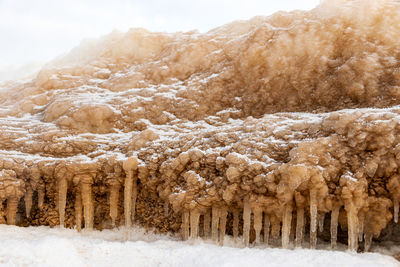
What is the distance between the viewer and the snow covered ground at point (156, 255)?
5324 millimetres

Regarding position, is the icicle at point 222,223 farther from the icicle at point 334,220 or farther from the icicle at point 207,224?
the icicle at point 334,220

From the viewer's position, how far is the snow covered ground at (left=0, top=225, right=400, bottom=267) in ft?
17.5

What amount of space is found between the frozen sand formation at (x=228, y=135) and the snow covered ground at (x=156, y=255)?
591 millimetres

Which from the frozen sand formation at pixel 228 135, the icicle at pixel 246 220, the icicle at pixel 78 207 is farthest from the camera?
the icicle at pixel 78 207

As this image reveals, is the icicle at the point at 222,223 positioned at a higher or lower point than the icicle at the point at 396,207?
lower

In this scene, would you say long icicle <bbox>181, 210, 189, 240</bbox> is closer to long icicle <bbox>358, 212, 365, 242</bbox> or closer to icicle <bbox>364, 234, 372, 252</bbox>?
long icicle <bbox>358, 212, 365, 242</bbox>

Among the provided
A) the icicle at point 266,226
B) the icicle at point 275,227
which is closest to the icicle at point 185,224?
the icicle at point 266,226

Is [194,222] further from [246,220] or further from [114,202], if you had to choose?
[114,202]

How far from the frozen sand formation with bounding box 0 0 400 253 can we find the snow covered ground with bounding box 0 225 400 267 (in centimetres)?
59

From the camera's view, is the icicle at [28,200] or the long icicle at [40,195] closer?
the icicle at [28,200]

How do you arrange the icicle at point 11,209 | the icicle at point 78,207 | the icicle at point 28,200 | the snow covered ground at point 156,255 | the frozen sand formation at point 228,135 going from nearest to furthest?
the snow covered ground at point 156,255, the frozen sand formation at point 228,135, the icicle at point 11,209, the icicle at point 28,200, the icicle at point 78,207

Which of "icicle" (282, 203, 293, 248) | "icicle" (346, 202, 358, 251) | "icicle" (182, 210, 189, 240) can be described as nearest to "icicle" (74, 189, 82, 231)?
"icicle" (182, 210, 189, 240)

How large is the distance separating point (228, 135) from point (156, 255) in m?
3.10

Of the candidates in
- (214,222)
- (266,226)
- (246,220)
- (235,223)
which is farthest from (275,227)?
(214,222)
